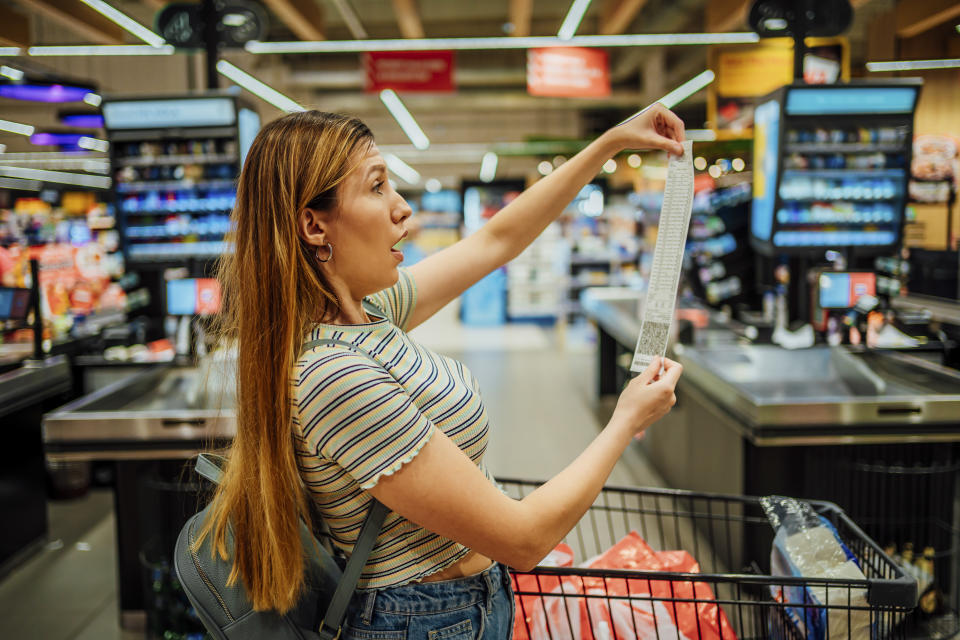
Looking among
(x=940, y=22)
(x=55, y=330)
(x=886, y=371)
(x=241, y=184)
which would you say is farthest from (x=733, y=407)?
(x=940, y=22)

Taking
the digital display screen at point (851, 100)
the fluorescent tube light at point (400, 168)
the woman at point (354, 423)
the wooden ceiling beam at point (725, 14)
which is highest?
the fluorescent tube light at point (400, 168)

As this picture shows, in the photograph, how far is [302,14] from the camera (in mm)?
8023

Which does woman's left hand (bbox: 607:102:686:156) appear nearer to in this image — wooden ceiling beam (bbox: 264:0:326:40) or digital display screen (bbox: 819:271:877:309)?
digital display screen (bbox: 819:271:877:309)

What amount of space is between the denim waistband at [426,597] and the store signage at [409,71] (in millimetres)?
7035

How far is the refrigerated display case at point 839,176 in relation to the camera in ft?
13.3

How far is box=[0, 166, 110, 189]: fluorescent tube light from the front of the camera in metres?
17.1

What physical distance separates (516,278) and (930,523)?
12.6 metres

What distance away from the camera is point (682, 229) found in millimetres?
1271

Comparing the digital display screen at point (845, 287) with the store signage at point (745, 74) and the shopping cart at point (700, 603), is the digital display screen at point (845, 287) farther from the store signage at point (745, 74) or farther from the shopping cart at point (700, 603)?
the store signage at point (745, 74)

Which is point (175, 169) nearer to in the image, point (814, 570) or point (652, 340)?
point (652, 340)

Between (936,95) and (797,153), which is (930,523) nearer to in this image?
(797,153)

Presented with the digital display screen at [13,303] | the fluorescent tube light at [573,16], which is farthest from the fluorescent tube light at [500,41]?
the digital display screen at [13,303]

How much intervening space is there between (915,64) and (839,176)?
4178 mm

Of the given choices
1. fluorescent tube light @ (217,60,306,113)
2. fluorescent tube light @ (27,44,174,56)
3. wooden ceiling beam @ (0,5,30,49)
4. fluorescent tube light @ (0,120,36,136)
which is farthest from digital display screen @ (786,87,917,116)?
fluorescent tube light @ (0,120,36,136)
